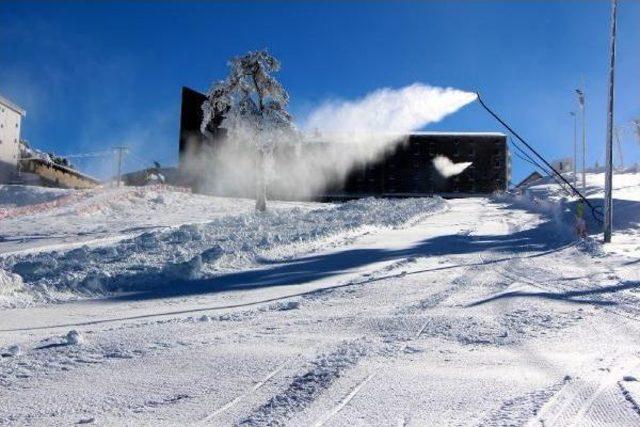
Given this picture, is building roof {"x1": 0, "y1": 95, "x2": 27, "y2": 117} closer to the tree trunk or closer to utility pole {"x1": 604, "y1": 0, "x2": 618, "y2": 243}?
the tree trunk

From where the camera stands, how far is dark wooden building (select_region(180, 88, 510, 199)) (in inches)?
2589

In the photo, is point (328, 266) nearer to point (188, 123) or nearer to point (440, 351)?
point (440, 351)

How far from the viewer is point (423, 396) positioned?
14.6 feet

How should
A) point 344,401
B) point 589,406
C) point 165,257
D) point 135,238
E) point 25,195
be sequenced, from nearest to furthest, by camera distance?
point 589,406 → point 344,401 → point 165,257 → point 135,238 → point 25,195

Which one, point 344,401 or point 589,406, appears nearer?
point 589,406

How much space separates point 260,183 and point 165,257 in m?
16.3

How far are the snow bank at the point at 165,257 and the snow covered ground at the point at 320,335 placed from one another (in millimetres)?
58

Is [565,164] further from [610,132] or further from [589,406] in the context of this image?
[589,406]

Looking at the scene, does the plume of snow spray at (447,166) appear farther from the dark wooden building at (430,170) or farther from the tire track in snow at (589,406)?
the tire track in snow at (589,406)

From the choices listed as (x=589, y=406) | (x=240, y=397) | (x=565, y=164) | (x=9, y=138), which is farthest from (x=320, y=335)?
(x=565, y=164)

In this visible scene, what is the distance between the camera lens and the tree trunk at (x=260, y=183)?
28859 millimetres

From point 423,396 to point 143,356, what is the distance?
2587 millimetres

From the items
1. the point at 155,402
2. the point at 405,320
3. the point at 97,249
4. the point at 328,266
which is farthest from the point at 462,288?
the point at 97,249

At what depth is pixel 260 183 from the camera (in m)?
29.0
